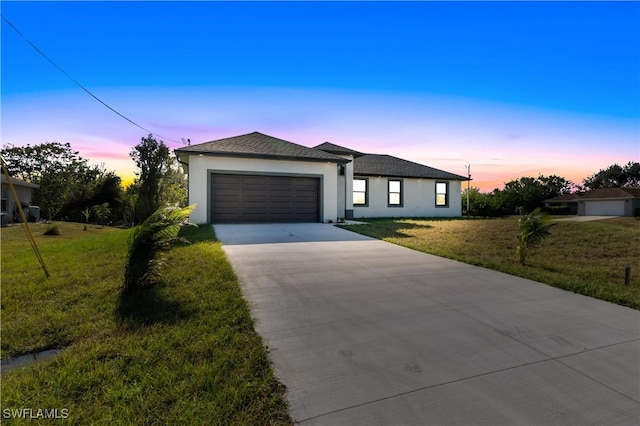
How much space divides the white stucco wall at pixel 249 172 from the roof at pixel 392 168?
484 centimetres

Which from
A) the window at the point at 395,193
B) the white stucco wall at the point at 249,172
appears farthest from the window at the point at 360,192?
the white stucco wall at the point at 249,172

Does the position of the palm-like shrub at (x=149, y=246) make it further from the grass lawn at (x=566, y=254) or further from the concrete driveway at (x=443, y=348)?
the grass lawn at (x=566, y=254)

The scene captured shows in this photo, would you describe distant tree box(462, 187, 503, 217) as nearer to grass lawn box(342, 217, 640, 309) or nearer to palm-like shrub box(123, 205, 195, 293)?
grass lawn box(342, 217, 640, 309)

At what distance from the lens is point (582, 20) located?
8148 mm

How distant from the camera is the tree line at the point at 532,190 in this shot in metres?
28.0

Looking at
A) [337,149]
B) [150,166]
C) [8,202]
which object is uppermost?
[337,149]

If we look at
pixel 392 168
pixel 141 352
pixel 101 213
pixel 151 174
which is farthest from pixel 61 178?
pixel 141 352

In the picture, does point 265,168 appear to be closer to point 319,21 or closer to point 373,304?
point 319,21

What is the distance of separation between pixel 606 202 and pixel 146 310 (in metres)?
40.9

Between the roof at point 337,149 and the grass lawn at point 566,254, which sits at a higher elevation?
the roof at point 337,149

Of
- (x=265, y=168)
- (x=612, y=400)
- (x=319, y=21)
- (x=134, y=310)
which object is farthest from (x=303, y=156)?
(x=612, y=400)

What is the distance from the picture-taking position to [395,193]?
2033 centimetres

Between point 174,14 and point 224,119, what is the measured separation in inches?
289

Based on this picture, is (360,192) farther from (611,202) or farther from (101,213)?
(611,202)
